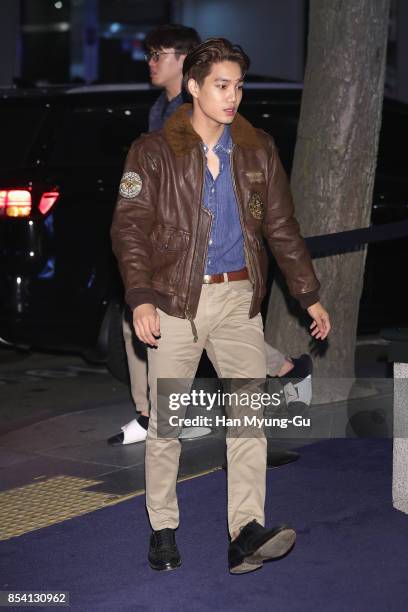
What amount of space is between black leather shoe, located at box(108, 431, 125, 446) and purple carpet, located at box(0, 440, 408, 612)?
0.88m

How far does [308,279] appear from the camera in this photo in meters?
5.12

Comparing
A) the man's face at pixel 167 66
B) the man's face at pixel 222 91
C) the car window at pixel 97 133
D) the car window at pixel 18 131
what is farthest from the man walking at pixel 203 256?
the car window at pixel 18 131

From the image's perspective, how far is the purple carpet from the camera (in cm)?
469

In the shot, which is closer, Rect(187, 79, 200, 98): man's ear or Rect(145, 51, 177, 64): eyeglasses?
Rect(187, 79, 200, 98): man's ear

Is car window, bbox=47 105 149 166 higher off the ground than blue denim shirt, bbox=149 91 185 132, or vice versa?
blue denim shirt, bbox=149 91 185 132

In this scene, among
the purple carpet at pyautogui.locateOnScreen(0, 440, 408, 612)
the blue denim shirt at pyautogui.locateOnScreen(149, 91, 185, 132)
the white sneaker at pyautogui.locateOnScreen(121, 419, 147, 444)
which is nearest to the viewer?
the purple carpet at pyautogui.locateOnScreen(0, 440, 408, 612)

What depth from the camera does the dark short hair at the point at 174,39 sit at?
261 inches

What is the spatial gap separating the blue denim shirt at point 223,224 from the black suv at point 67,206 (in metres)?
3.18

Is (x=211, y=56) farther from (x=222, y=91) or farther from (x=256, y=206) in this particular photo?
(x=256, y=206)

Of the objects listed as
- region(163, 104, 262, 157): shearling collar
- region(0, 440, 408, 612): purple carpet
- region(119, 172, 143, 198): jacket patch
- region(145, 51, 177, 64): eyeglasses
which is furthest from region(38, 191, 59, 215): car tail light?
region(119, 172, 143, 198): jacket patch

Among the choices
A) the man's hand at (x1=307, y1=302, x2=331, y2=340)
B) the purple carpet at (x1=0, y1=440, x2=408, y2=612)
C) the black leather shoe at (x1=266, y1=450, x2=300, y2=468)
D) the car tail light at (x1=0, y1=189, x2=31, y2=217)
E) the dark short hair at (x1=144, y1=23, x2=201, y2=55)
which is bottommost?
the black leather shoe at (x1=266, y1=450, x2=300, y2=468)

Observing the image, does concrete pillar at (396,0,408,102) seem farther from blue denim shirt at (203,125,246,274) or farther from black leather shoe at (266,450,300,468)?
blue denim shirt at (203,125,246,274)

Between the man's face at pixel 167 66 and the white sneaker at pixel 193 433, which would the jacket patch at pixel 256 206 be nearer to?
the man's face at pixel 167 66

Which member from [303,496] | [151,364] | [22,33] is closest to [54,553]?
[151,364]
